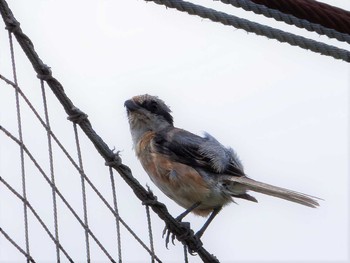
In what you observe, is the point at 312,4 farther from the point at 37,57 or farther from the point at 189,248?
the point at 189,248

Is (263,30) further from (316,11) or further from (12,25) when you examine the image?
(12,25)

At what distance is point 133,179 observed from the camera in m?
4.54

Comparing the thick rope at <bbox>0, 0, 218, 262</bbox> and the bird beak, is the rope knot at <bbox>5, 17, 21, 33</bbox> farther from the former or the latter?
the bird beak

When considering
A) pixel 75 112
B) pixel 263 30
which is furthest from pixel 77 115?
pixel 263 30

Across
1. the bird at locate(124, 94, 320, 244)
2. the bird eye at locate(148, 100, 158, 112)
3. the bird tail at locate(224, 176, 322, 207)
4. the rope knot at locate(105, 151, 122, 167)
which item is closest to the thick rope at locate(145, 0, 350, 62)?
the rope knot at locate(105, 151, 122, 167)

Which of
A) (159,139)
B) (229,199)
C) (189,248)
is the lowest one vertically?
(189,248)

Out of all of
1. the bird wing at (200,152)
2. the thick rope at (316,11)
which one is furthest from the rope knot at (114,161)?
the bird wing at (200,152)

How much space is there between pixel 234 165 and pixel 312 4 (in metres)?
4.05

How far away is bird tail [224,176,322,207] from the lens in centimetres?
604

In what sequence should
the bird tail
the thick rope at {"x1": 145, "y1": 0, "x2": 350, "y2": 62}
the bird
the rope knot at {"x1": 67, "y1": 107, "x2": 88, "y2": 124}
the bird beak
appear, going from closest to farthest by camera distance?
1. the thick rope at {"x1": 145, "y1": 0, "x2": 350, "y2": 62}
2. the rope knot at {"x1": 67, "y1": 107, "x2": 88, "y2": 124}
3. the bird tail
4. the bird
5. the bird beak

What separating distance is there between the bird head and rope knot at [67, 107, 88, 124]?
11.2 feet

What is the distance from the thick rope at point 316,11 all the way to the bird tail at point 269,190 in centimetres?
279

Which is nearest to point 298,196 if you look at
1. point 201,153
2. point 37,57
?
point 201,153

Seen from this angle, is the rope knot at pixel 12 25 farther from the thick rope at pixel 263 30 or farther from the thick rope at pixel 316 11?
the thick rope at pixel 316 11
